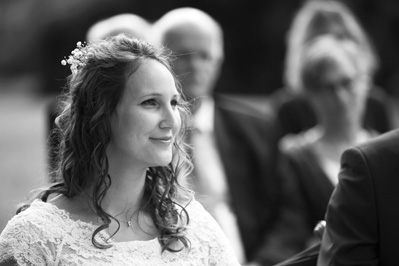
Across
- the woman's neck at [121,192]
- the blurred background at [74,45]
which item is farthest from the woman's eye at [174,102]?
the blurred background at [74,45]

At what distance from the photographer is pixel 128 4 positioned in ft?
48.3

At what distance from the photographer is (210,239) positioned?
168 inches

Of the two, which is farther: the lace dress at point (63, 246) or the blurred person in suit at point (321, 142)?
the blurred person in suit at point (321, 142)

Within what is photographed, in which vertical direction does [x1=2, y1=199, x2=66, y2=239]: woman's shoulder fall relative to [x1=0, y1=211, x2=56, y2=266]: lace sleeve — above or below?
above

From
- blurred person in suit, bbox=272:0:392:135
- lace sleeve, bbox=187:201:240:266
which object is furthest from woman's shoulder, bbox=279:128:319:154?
lace sleeve, bbox=187:201:240:266

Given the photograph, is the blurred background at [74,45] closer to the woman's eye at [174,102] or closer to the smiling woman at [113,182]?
the smiling woman at [113,182]

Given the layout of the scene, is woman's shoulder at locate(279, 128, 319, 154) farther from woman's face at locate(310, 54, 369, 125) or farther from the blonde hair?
the blonde hair

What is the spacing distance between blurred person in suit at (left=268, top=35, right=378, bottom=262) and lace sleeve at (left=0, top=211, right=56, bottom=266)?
234 centimetres

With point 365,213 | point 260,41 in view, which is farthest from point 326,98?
point 260,41

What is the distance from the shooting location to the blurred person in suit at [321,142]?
5.97m

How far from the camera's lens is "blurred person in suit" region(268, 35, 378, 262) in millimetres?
5973

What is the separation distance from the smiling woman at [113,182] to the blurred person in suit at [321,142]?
1.79 meters

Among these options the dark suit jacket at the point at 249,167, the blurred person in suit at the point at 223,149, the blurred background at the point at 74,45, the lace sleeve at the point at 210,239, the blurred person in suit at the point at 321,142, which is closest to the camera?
the lace sleeve at the point at 210,239

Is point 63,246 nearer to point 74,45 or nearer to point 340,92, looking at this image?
point 340,92
